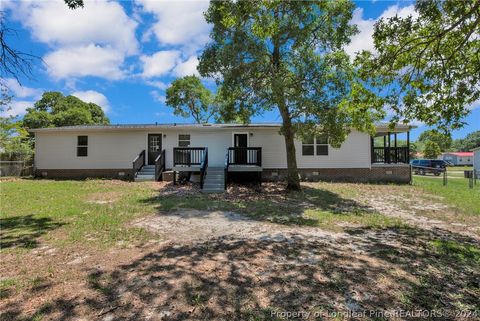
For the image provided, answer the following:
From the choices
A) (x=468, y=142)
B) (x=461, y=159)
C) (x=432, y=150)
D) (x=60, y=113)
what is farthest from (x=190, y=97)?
(x=468, y=142)

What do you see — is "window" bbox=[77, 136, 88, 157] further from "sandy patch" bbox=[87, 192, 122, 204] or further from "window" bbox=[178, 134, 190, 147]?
"sandy patch" bbox=[87, 192, 122, 204]

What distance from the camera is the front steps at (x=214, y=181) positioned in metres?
11.5

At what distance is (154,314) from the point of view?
2.71 metres

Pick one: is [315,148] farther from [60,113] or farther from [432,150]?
[432,150]

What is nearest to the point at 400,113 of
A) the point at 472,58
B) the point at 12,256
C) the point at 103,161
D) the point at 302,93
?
the point at 472,58

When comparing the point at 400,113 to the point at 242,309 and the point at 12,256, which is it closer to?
the point at 242,309

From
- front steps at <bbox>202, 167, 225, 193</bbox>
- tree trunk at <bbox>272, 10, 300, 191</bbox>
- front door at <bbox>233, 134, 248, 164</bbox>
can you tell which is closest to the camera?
tree trunk at <bbox>272, 10, 300, 191</bbox>

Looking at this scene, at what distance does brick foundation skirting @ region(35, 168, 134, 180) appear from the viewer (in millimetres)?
15897

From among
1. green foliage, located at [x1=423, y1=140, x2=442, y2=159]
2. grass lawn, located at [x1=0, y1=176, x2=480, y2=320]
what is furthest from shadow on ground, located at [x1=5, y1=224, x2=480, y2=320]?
green foliage, located at [x1=423, y1=140, x2=442, y2=159]

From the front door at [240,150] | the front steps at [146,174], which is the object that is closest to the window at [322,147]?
the front door at [240,150]

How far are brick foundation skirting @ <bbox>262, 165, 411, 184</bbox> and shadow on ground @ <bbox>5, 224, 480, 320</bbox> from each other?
10347 millimetres

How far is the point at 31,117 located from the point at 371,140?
34.4 m

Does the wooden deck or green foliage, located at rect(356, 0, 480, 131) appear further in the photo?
the wooden deck

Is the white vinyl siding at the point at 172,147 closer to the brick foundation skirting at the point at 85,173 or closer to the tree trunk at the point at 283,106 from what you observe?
the brick foundation skirting at the point at 85,173
